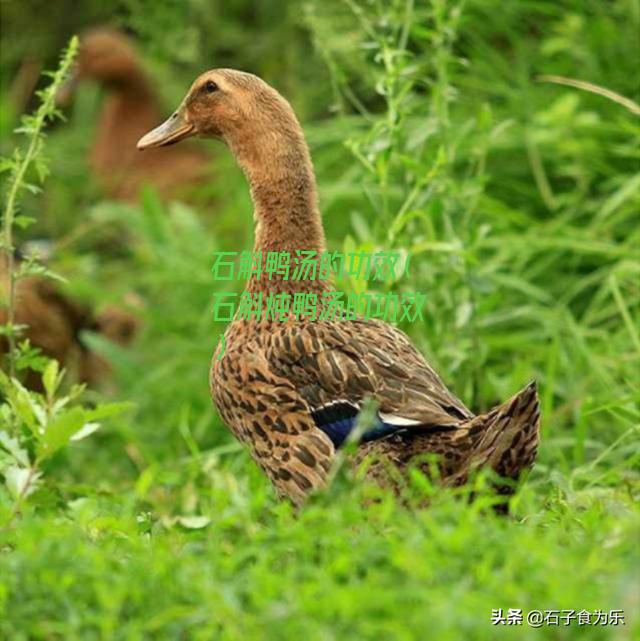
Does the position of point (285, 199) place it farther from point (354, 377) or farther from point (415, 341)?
point (415, 341)

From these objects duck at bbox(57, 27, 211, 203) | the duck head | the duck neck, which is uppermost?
the duck head

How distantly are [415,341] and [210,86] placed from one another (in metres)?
1.21

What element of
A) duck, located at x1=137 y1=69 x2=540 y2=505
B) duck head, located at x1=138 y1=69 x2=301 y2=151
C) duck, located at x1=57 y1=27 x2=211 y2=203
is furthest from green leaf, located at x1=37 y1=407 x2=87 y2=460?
duck, located at x1=57 y1=27 x2=211 y2=203

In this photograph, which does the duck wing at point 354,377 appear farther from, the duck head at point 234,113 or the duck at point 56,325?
the duck at point 56,325

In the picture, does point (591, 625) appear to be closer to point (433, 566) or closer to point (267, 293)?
point (433, 566)

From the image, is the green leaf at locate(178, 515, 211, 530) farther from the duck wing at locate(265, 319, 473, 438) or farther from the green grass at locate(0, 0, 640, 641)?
the duck wing at locate(265, 319, 473, 438)

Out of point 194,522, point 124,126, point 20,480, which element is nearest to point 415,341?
point 194,522

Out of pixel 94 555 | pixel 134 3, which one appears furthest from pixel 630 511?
pixel 134 3

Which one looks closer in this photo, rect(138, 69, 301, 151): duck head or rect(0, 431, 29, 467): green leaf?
rect(0, 431, 29, 467): green leaf

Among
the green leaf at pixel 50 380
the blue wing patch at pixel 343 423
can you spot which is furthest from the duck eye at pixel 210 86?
the blue wing patch at pixel 343 423

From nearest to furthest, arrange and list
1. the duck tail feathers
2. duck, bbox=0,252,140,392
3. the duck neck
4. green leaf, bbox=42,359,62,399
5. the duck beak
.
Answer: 1. the duck tail feathers
2. green leaf, bbox=42,359,62,399
3. the duck neck
4. the duck beak
5. duck, bbox=0,252,140,392

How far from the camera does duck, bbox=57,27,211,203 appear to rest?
9.39m

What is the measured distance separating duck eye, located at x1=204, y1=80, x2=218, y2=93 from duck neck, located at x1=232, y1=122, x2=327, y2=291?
0.25 meters

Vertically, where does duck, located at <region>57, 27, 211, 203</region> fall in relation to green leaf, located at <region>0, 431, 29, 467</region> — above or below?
below
